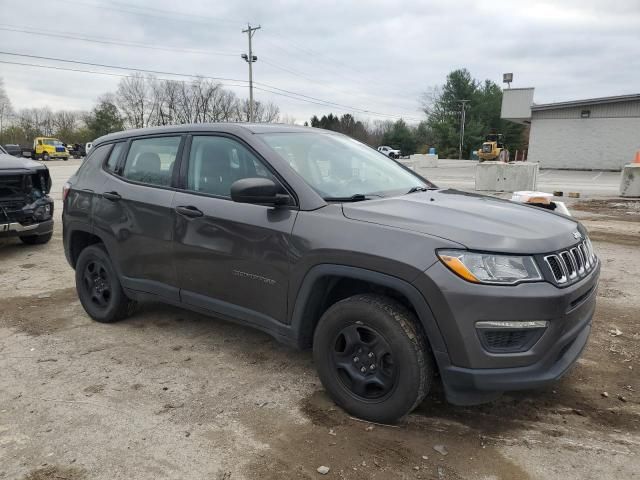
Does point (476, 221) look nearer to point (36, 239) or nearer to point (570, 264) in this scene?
point (570, 264)

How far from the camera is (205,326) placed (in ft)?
14.8

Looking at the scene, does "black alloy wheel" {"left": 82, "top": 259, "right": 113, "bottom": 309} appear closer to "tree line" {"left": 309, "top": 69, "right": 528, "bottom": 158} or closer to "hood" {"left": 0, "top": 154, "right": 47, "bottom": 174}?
"hood" {"left": 0, "top": 154, "right": 47, "bottom": 174}

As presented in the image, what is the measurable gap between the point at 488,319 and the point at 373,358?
0.71 metres

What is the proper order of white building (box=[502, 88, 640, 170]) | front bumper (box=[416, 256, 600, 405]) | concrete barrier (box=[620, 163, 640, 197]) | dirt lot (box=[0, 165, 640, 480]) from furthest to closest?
white building (box=[502, 88, 640, 170]) → concrete barrier (box=[620, 163, 640, 197]) → dirt lot (box=[0, 165, 640, 480]) → front bumper (box=[416, 256, 600, 405])

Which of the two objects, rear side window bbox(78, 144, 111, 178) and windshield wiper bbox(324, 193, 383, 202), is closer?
windshield wiper bbox(324, 193, 383, 202)

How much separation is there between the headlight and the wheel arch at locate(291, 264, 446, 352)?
0.79 feet

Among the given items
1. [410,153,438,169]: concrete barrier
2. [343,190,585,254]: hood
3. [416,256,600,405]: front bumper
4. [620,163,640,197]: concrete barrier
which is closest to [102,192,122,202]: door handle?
[343,190,585,254]: hood

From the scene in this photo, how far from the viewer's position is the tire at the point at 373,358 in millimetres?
2654

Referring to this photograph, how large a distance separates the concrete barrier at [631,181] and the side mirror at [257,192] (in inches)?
602

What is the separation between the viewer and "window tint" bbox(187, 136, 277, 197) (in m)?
3.42

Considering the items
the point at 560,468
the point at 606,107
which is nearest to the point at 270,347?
the point at 560,468

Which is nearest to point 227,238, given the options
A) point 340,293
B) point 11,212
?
point 340,293

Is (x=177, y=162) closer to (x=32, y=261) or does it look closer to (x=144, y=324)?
(x=144, y=324)

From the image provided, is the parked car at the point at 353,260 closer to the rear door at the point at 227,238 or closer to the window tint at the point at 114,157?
the rear door at the point at 227,238
